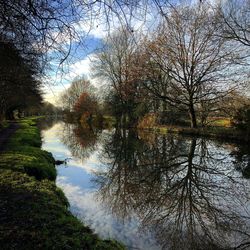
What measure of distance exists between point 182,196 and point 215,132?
1823 centimetres

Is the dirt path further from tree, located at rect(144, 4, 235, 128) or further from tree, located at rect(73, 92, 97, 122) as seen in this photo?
tree, located at rect(73, 92, 97, 122)

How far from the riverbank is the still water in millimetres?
6580

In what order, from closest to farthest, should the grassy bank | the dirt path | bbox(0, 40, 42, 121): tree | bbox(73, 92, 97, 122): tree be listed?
the grassy bank < bbox(0, 40, 42, 121): tree < the dirt path < bbox(73, 92, 97, 122): tree

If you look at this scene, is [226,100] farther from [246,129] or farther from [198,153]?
[198,153]

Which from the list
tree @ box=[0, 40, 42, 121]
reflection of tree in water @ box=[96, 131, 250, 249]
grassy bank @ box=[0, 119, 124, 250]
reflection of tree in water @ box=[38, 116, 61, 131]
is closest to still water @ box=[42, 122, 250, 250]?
reflection of tree in water @ box=[96, 131, 250, 249]

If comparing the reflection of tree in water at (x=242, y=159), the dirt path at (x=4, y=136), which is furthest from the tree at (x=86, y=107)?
the reflection of tree in water at (x=242, y=159)

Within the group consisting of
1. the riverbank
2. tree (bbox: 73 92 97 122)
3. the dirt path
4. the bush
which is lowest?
the dirt path

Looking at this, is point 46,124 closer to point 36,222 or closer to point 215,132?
point 215,132

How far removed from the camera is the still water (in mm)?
6656

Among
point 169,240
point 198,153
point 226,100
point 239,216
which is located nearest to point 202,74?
point 226,100

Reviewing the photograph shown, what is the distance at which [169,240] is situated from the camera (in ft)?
21.2

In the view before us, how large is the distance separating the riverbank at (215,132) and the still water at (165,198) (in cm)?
658

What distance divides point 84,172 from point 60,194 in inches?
225

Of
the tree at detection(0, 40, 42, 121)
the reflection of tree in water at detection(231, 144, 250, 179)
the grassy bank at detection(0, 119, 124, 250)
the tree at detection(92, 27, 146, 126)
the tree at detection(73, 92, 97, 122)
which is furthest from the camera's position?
the tree at detection(73, 92, 97, 122)
